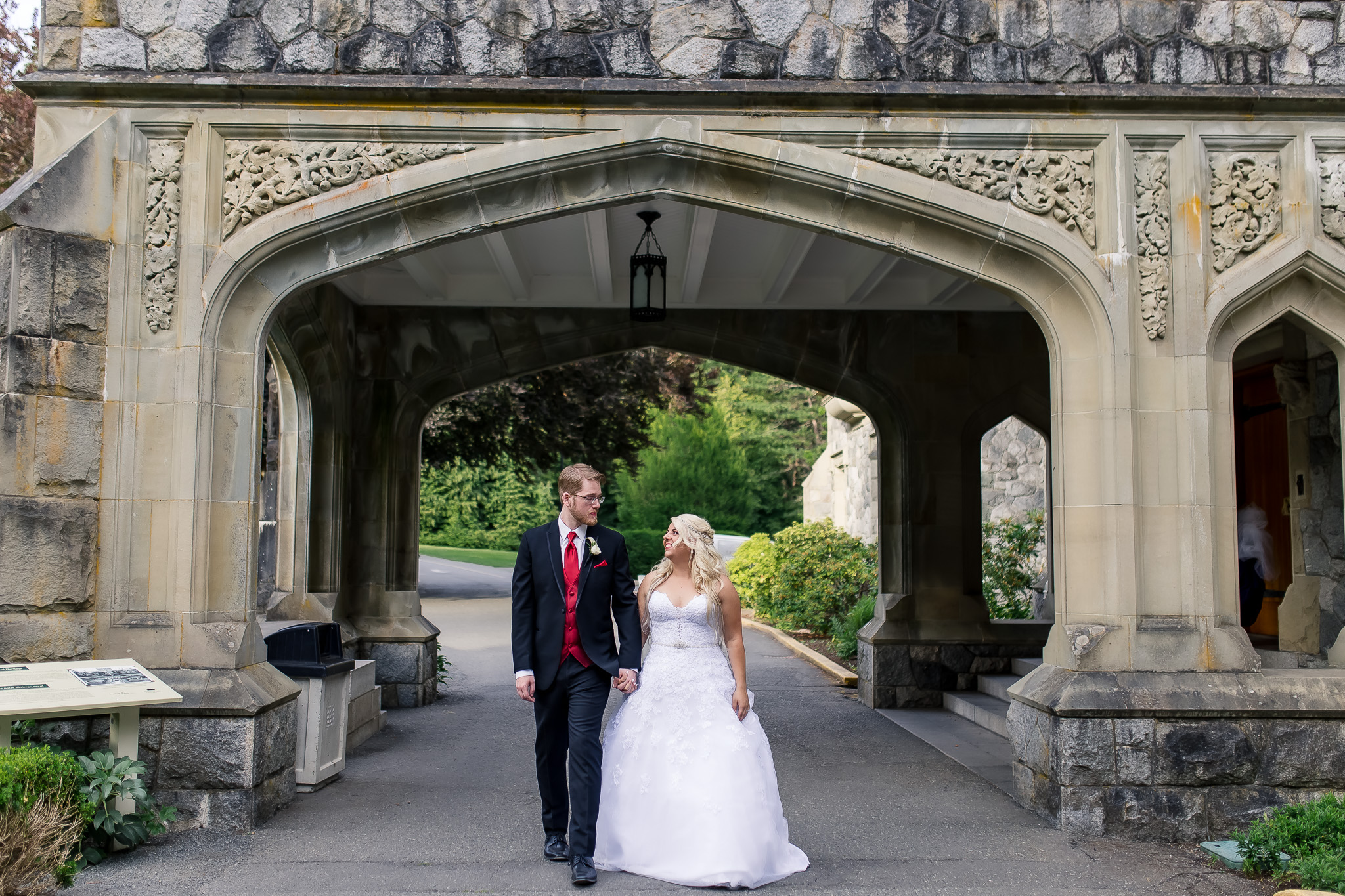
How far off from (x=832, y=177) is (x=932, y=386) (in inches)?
171

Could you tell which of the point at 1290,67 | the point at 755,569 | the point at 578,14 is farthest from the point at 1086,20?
the point at 755,569

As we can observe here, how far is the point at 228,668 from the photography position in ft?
17.0

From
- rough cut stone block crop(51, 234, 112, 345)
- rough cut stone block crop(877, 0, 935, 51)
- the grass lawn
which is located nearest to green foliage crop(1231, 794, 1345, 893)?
rough cut stone block crop(877, 0, 935, 51)

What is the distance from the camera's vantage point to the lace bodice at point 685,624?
468 cm

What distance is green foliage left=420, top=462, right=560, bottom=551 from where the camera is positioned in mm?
33844

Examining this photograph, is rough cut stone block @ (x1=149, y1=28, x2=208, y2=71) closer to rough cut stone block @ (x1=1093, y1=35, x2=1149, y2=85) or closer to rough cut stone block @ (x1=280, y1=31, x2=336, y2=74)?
rough cut stone block @ (x1=280, y1=31, x2=336, y2=74)

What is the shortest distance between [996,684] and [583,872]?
5.32 metres

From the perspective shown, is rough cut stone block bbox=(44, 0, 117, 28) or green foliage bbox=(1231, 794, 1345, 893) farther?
rough cut stone block bbox=(44, 0, 117, 28)

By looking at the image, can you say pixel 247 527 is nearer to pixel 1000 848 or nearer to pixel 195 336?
pixel 195 336

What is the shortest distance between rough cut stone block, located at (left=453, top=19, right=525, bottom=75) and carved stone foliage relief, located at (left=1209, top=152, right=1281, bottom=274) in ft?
11.9

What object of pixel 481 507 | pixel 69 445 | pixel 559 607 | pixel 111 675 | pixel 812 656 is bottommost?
pixel 812 656

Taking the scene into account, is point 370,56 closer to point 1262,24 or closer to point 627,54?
point 627,54

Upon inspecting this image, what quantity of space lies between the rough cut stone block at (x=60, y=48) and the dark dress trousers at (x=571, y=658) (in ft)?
11.1

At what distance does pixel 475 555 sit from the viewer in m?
30.2
